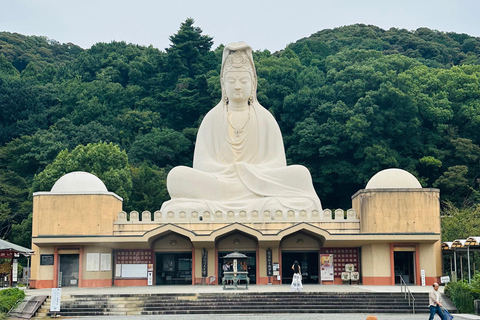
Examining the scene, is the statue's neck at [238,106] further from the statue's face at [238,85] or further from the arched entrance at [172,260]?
the arched entrance at [172,260]

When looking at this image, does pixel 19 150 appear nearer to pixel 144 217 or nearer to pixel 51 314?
pixel 144 217

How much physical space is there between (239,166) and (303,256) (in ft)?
18.2

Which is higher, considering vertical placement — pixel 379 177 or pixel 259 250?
pixel 379 177

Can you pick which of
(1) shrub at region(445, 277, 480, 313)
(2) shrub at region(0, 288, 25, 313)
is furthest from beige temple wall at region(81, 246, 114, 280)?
(1) shrub at region(445, 277, 480, 313)

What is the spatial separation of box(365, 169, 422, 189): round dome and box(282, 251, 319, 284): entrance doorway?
12.2 feet

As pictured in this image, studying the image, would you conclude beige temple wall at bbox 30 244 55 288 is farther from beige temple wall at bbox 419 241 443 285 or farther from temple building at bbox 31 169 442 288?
beige temple wall at bbox 419 241 443 285

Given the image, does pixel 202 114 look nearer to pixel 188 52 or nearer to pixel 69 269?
pixel 188 52

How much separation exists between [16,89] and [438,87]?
30.4 m

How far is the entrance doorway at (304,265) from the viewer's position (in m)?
28.3

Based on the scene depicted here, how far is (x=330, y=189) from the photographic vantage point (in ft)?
147

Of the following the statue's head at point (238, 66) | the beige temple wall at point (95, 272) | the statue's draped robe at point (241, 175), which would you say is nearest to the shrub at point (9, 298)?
the beige temple wall at point (95, 272)

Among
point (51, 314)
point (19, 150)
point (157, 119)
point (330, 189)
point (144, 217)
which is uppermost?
point (157, 119)

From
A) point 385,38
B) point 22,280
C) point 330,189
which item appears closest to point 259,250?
point 22,280

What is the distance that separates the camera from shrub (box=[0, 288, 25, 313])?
20984mm
